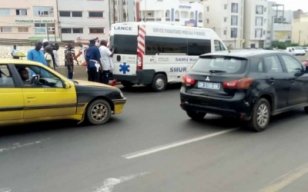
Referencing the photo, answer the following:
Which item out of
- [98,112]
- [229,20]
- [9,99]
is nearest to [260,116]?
[98,112]

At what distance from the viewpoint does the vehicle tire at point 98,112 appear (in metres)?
8.60

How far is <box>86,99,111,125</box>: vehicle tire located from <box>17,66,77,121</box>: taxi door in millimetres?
403

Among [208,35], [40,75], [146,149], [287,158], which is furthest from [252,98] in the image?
[208,35]

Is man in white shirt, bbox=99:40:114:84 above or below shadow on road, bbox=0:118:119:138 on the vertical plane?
above

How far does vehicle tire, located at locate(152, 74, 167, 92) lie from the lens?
14.6m

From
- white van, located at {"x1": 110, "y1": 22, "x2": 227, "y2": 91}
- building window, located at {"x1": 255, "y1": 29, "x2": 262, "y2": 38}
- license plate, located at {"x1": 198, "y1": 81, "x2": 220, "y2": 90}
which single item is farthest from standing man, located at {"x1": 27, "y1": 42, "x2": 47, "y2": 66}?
building window, located at {"x1": 255, "y1": 29, "x2": 262, "y2": 38}

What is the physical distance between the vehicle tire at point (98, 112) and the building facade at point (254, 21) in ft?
→ 318

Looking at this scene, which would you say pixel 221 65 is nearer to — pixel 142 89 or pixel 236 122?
pixel 236 122

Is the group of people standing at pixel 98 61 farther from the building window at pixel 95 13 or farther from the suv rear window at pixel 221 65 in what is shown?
the building window at pixel 95 13

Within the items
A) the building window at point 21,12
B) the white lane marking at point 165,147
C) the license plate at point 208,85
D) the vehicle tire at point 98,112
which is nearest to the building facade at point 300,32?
the building window at point 21,12

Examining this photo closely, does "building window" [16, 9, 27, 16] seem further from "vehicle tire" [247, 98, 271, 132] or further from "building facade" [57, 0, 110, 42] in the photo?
"vehicle tire" [247, 98, 271, 132]

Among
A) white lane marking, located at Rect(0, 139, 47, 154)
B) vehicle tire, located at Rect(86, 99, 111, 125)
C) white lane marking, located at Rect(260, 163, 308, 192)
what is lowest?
white lane marking, located at Rect(260, 163, 308, 192)

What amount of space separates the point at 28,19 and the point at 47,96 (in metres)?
79.1

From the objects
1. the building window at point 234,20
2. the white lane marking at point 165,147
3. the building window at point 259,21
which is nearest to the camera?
the white lane marking at point 165,147
